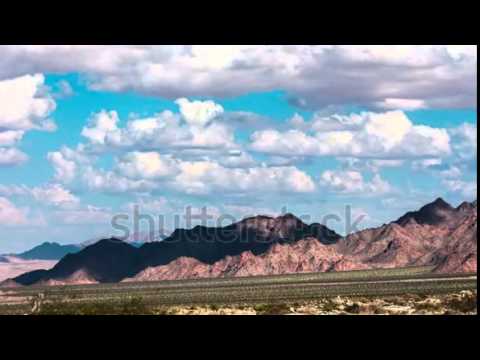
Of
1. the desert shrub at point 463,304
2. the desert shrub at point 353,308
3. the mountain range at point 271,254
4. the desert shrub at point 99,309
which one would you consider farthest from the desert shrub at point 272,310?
the mountain range at point 271,254

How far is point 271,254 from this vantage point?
174 m

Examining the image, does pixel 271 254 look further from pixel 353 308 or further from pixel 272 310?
pixel 272 310

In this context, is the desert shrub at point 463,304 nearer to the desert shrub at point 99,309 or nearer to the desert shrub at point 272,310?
the desert shrub at point 272,310

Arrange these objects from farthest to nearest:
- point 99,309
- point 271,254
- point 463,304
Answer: point 271,254 < point 99,309 < point 463,304

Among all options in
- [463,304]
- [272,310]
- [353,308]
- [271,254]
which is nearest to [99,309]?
[272,310]

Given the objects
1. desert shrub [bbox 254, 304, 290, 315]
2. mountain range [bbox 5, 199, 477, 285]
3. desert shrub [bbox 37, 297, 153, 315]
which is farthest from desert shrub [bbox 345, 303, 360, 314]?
mountain range [bbox 5, 199, 477, 285]

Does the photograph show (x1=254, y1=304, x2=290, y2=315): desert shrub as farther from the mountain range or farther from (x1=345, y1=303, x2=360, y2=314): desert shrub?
the mountain range

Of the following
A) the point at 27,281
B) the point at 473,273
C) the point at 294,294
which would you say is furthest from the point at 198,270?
the point at 294,294

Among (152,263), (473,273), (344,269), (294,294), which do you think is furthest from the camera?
(152,263)

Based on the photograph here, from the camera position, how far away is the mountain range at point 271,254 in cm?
16962

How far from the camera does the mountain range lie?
170 m
